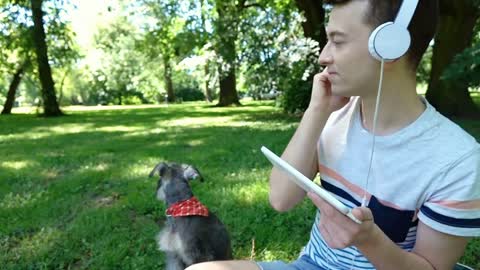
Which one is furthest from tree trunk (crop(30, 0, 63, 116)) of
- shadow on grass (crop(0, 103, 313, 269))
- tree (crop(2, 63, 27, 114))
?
shadow on grass (crop(0, 103, 313, 269))

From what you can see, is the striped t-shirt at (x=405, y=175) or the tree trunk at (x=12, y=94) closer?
the striped t-shirt at (x=405, y=175)

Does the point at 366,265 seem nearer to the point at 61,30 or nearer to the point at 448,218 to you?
the point at 448,218

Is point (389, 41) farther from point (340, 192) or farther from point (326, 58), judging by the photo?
point (340, 192)

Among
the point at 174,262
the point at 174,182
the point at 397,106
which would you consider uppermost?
the point at 397,106

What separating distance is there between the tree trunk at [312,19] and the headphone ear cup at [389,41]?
508 inches

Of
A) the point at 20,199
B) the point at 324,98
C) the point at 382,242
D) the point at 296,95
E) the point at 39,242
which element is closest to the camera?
the point at 382,242

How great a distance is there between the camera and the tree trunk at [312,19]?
47.6 feet

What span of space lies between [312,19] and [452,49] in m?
4.02

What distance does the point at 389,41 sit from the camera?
157cm

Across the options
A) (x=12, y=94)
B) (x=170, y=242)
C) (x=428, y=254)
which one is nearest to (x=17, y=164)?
(x=170, y=242)

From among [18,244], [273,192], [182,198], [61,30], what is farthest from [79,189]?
[61,30]

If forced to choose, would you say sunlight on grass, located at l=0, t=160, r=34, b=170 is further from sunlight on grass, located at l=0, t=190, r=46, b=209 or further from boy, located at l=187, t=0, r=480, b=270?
boy, located at l=187, t=0, r=480, b=270

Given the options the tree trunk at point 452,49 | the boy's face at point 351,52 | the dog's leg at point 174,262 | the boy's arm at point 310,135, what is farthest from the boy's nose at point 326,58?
the tree trunk at point 452,49

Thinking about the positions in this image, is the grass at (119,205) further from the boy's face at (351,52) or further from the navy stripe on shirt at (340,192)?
the boy's face at (351,52)
